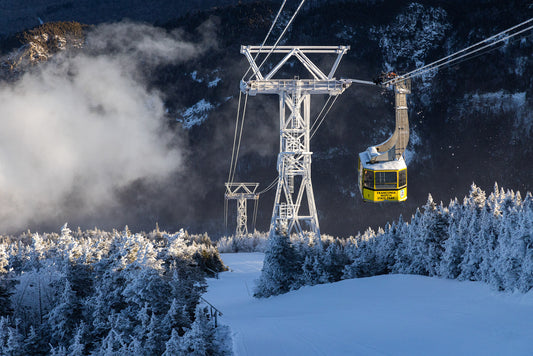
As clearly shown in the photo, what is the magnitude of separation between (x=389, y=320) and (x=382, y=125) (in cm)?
16168

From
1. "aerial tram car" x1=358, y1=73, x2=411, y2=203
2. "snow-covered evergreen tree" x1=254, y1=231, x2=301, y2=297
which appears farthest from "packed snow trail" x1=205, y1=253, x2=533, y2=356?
"aerial tram car" x1=358, y1=73, x2=411, y2=203

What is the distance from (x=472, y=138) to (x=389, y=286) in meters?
157

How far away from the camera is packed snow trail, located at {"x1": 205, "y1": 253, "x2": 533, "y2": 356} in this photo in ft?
60.8

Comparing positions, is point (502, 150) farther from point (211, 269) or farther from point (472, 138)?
point (211, 269)

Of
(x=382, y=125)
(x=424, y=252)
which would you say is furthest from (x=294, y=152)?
(x=382, y=125)

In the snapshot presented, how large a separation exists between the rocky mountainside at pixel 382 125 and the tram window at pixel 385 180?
5954 inches

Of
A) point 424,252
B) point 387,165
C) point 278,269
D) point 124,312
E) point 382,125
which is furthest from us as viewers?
point 382,125

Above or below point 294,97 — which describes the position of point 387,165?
below

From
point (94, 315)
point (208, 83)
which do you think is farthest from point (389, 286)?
point (208, 83)

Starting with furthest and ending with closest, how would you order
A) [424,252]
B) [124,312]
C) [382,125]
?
[382,125]
[424,252]
[124,312]

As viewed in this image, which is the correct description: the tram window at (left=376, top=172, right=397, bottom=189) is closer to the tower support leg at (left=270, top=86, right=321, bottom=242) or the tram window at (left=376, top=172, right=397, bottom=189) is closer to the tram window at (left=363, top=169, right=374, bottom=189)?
the tram window at (left=363, top=169, right=374, bottom=189)

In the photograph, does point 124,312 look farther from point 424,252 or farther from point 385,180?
point 424,252

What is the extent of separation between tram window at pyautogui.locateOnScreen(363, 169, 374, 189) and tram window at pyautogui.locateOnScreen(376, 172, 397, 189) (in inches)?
9.1

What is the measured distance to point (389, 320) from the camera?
2247 cm
